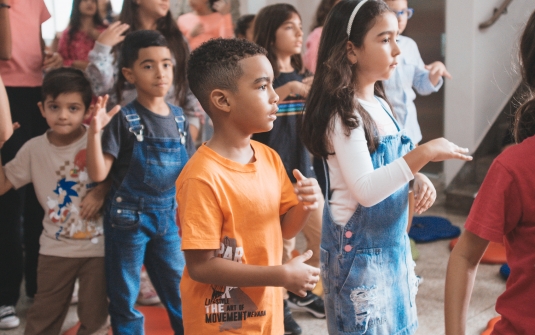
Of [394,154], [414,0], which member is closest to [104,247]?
[394,154]

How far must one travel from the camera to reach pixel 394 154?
1.75 m

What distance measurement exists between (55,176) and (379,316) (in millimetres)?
1359

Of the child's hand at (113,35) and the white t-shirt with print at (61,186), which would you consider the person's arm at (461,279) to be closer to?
the white t-shirt with print at (61,186)

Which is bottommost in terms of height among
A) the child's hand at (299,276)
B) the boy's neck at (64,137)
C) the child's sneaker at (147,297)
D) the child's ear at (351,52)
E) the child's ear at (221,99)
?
the child's sneaker at (147,297)

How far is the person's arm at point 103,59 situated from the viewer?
2768 millimetres

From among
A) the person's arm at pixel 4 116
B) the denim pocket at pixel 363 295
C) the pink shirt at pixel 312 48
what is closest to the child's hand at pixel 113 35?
the person's arm at pixel 4 116

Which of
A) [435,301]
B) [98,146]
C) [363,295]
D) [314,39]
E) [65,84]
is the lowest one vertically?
[435,301]

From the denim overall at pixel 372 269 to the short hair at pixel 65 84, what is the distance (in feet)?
3.88

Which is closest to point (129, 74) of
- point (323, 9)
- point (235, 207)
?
point (235, 207)

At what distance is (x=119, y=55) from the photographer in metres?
2.67

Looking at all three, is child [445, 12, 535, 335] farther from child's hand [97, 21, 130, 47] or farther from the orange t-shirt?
child's hand [97, 21, 130, 47]

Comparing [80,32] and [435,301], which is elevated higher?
[80,32]

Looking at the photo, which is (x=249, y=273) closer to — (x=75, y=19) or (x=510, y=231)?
(x=510, y=231)

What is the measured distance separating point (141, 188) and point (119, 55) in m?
0.71
